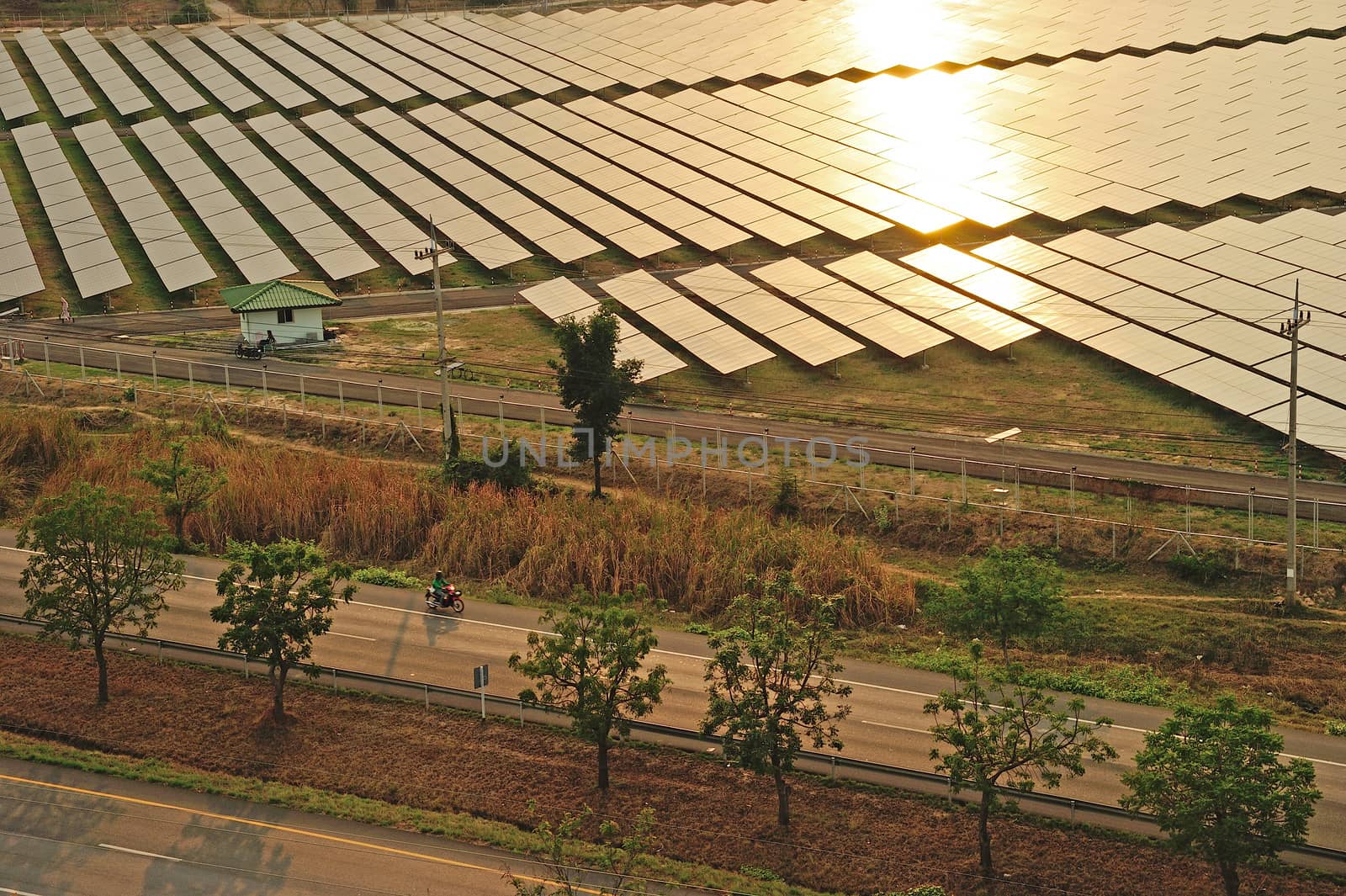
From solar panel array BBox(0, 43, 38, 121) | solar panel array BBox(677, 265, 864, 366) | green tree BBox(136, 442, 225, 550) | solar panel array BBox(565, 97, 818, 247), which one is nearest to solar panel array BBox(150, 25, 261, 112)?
solar panel array BBox(0, 43, 38, 121)

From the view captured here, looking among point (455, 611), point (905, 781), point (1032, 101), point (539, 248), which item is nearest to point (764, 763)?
point (905, 781)

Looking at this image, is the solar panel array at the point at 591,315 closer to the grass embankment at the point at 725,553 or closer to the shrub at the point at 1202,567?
the grass embankment at the point at 725,553

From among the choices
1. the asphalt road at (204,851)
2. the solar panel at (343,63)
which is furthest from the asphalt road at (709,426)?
the solar panel at (343,63)

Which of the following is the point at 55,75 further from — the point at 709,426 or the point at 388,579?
the point at 388,579

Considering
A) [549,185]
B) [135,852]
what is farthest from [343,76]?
[135,852]

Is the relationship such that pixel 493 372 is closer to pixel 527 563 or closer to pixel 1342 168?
pixel 527 563

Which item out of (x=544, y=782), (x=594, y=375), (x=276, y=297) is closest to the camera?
(x=544, y=782)
